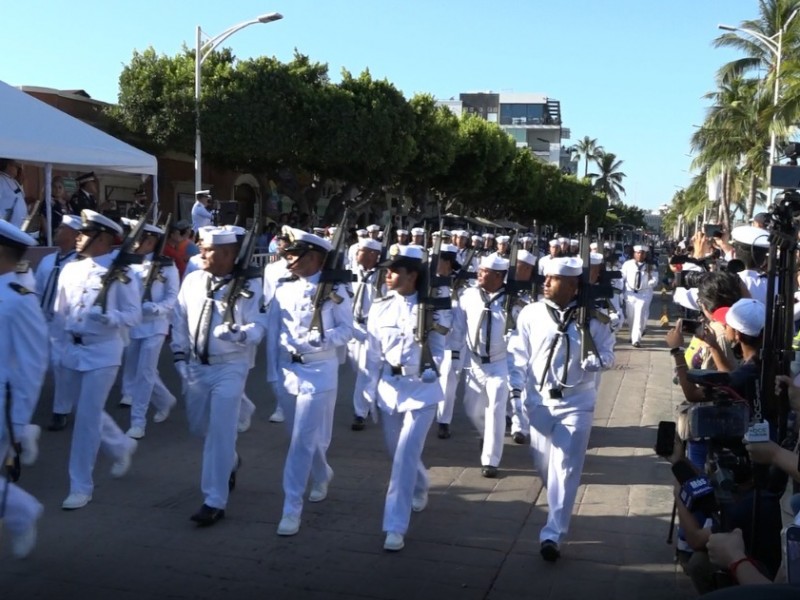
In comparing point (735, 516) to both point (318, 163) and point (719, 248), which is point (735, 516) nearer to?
point (719, 248)

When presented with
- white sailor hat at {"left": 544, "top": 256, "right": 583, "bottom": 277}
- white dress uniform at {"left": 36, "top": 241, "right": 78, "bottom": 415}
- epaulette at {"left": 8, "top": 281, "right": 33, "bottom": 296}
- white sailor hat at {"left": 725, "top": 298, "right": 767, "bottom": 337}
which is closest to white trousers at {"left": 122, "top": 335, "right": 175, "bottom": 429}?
white dress uniform at {"left": 36, "top": 241, "right": 78, "bottom": 415}

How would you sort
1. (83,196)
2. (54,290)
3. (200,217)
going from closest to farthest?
(54,290) < (83,196) < (200,217)

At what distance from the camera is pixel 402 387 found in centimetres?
640

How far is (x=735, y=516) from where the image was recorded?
4.12 m

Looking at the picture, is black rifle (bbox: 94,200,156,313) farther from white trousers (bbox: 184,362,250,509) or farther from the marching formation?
white trousers (bbox: 184,362,250,509)

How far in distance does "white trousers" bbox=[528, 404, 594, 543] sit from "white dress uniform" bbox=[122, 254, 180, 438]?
4367 mm

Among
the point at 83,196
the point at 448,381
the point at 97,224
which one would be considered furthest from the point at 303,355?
the point at 83,196

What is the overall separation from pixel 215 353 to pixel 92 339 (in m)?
1.16

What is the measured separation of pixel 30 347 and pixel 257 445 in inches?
164

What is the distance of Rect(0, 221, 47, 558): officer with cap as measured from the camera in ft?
15.4

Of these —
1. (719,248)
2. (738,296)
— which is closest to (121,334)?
(738,296)

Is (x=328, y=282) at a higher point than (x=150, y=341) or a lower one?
higher

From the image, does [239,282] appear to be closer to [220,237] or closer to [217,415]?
[220,237]

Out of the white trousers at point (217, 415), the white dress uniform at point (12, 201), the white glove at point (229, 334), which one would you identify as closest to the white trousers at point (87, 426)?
the white trousers at point (217, 415)
